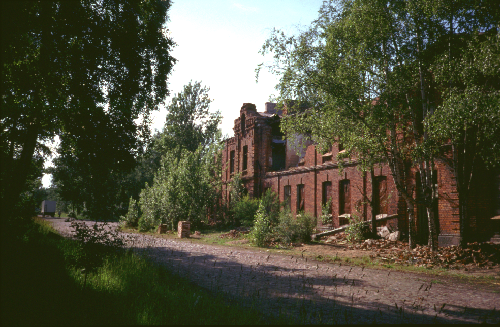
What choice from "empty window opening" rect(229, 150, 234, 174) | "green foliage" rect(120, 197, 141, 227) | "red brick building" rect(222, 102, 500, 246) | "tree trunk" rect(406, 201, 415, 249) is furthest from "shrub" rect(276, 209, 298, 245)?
"empty window opening" rect(229, 150, 234, 174)

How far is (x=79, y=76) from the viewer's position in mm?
8602

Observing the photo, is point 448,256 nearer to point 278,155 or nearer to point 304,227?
point 304,227

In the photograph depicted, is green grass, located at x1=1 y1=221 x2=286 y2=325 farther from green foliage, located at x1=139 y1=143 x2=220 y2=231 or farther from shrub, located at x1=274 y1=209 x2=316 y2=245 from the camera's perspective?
green foliage, located at x1=139 y1=143 x2=220 y2=231

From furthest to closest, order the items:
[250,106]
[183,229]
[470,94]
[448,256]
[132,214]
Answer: [250,106], [132,214], [183,229], [448,256], [470,94]

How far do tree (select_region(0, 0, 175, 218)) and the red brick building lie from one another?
32.6 feet

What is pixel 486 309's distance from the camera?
5699 mm

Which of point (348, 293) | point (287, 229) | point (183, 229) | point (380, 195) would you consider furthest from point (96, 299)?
point (380, 195)

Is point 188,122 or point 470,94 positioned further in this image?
point 188,122

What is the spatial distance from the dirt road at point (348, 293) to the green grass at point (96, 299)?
0.78 m

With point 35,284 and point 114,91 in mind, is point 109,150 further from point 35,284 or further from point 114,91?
point 35,284

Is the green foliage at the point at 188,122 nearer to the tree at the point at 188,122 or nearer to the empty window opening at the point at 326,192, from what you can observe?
the tree at the point at 188,122

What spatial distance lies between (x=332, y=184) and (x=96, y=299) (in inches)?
691

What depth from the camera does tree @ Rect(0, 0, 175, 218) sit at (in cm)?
602

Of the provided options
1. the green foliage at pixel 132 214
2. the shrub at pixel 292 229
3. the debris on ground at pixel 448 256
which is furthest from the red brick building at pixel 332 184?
the green foliage at pixel 132 214
